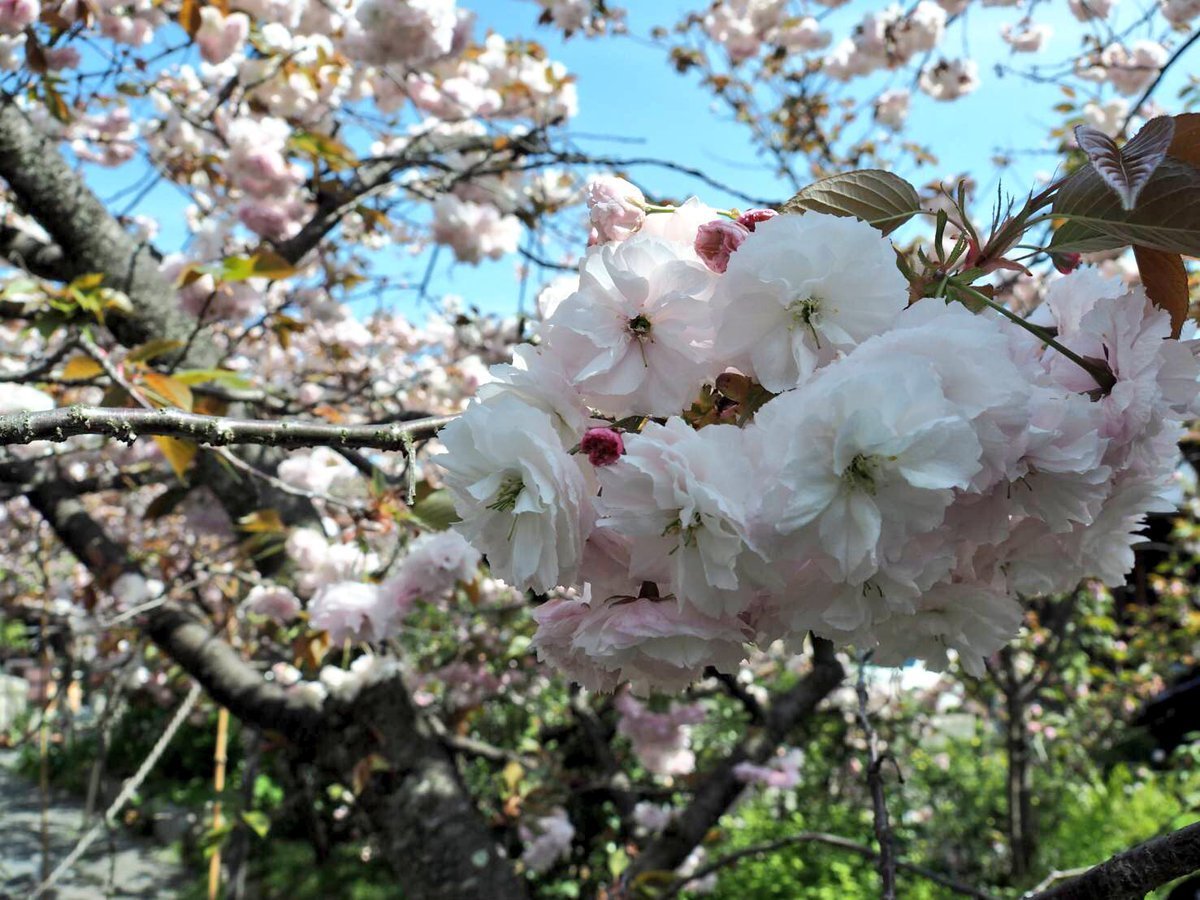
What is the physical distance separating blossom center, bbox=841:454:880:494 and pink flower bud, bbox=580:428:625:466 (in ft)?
0.39

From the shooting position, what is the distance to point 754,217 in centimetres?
51

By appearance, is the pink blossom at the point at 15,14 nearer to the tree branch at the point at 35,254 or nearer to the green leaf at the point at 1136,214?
the tree branch at the point at 35,254

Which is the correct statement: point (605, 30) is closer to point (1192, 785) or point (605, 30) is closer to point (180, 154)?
point (180, 154)

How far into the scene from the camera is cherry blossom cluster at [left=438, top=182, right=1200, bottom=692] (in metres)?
0.38

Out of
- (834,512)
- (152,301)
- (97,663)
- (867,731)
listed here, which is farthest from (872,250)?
(97,663)

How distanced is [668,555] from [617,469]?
0.20 feet

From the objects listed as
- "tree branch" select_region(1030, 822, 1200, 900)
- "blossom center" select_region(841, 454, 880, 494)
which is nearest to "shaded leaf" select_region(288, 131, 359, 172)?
"blossom center" select_region(841, 454, 880, 494)

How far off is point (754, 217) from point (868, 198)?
8 centimetres

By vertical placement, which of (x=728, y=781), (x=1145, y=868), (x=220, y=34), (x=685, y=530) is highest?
(x=220, y=34)

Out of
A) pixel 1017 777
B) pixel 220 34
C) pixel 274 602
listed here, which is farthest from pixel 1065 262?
pixel 1017 777

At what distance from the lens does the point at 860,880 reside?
11.5ft

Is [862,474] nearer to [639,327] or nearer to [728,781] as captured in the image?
[639,327]

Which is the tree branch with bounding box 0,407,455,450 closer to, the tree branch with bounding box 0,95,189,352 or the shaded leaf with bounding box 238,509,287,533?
the shaded leaf with bounding box 238,509,287,533

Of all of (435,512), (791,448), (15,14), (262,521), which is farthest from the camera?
(15,14)
